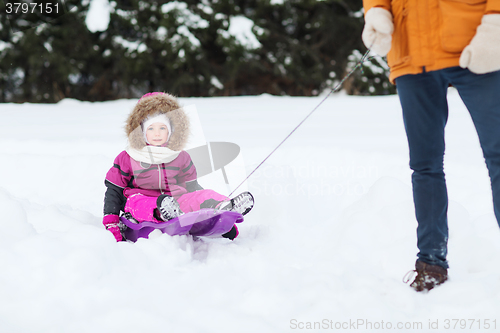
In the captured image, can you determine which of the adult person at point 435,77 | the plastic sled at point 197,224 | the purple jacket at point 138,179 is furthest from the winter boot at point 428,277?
the purple jacket at point 138,179

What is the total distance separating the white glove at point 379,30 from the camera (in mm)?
1208

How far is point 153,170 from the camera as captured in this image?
2.05m

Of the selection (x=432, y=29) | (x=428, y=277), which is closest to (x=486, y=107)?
(x=432, y=29)

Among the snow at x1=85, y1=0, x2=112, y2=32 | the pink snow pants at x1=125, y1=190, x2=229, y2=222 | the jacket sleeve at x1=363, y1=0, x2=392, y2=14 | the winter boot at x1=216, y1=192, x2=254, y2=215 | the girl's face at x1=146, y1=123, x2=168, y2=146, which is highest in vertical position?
the jacket sleeve at x1=363, y1=0, x2=392, y2=14

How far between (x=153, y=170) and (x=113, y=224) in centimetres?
34

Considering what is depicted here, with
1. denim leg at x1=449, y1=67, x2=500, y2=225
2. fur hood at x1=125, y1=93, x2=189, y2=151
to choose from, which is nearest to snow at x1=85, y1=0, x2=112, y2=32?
fur hood at x1=125, y1=93, x2=189, y2=151

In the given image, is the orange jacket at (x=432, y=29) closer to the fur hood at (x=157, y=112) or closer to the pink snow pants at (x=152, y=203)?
the pink snow pants at (x=152, y=203)

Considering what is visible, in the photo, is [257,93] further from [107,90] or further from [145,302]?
[145,302]

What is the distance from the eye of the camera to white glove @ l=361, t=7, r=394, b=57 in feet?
3.96

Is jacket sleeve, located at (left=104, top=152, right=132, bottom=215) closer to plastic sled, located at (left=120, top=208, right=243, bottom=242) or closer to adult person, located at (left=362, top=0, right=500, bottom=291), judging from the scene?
plastic sled, located at (left=120, top=208, right=243, bottom=242)

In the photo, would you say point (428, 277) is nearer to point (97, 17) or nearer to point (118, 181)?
point (118, 181)

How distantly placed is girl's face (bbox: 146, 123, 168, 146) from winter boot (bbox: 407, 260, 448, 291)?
4.51 feet

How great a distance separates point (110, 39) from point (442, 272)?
7362 millimetres

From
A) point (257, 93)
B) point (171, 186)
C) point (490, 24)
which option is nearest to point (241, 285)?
point (171, 186)
